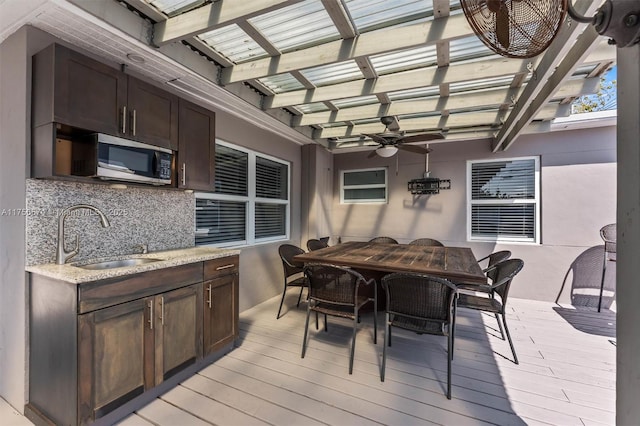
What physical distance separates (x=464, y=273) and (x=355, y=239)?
3.25m

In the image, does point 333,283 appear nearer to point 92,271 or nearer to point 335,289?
point 335,289

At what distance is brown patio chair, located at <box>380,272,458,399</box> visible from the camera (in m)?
2.04

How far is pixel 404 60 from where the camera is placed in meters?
2.51

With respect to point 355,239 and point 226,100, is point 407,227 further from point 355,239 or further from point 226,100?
point 226,100

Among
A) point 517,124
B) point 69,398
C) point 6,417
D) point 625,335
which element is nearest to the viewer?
point 625,335

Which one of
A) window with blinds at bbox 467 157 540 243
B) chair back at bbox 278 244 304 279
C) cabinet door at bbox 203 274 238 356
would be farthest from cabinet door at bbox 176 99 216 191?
window with blinds at bbox 467 157 540 243

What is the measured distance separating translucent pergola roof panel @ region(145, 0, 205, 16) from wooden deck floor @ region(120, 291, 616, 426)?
8.94ft

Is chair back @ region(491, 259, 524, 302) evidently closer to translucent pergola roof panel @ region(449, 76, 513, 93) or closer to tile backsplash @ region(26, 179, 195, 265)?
translucent pergola roof panel @ region(449, 76, 513, 93)

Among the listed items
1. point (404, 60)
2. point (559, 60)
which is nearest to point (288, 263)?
point (404, 60)

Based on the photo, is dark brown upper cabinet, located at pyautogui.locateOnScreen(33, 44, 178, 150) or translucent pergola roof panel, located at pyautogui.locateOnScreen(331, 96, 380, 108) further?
translucent pergola roof panel, located at pyautogui.locateOnScreen(331, 96, 380, 108)

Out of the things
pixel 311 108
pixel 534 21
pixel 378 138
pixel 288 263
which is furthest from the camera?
pixel 311 108

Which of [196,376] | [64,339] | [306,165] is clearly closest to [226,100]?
[306,165]

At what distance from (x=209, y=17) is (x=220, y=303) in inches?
85.9

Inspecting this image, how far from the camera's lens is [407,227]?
16.5ft
